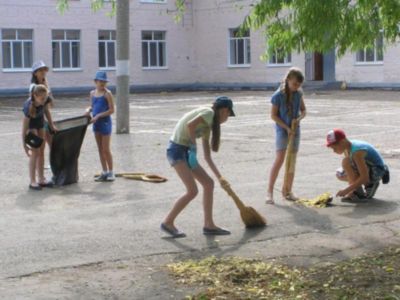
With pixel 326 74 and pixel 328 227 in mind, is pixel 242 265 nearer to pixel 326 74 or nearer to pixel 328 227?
pixel 328 227

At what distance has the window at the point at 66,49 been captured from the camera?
42.2 m

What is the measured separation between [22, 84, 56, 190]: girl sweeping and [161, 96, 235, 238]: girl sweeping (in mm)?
3533

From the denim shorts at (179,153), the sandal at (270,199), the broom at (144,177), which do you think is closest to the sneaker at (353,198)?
the sandal at (270,199)

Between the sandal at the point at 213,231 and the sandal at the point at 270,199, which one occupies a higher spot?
the sandal at the point at 270,199

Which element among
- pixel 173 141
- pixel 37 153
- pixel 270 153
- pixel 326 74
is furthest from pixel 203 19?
pixel 173 141

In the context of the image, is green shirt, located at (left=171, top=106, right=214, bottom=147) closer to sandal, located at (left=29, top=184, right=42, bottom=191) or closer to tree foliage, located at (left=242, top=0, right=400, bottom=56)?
tree foliage, located at (left=242, top=0, right=400, bottom=56)

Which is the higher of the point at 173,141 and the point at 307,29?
the point at 307,29

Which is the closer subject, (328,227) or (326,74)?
(328,227)

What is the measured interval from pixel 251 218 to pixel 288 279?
1974mm

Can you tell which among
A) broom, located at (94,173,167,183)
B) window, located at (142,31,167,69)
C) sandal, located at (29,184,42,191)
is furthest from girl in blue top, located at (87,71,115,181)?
window, located at (142,31,167,69)

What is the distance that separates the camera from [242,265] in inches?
271

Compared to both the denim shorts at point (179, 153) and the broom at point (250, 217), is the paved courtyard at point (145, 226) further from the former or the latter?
the denim shorts at point (179, 153)

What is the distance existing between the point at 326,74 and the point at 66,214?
35.7 meters

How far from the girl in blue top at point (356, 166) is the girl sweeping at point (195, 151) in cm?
191
